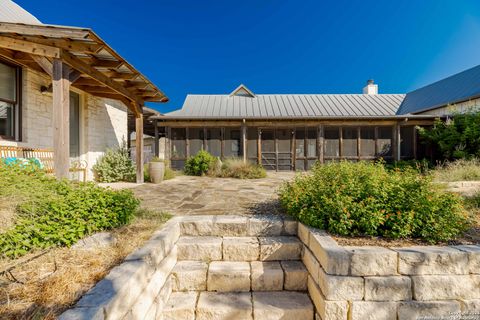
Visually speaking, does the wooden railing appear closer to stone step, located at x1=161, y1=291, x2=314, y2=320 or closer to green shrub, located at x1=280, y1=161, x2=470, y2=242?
stone step, located at x1=161, y1=291, x2=314, y2=320

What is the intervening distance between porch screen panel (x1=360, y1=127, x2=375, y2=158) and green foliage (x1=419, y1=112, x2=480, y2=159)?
6.12ft

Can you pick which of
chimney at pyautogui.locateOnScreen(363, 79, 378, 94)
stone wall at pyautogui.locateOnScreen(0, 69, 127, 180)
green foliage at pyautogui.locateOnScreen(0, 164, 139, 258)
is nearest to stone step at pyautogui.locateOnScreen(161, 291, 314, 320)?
green foliage at pyautogui.locateOnScreen(0, 164, 139, 258)

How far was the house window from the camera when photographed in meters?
4.34

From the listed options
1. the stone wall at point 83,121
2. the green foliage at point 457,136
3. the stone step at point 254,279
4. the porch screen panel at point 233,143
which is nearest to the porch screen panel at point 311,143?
the porch screen panel at point 233,143

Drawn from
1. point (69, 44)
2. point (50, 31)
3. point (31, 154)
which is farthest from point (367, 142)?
point (31, 154)

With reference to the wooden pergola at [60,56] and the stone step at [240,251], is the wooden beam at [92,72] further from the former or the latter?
the stone step at [240,251]

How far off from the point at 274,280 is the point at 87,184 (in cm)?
273

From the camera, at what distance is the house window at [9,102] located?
434 cm

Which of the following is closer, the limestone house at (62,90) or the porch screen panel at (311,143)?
the limestone house at (62,90)

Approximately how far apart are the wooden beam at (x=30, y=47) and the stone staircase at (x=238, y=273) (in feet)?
11.6

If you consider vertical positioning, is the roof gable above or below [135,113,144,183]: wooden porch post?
above

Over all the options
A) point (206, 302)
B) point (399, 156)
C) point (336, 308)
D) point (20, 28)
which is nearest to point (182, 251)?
point (206, 302)

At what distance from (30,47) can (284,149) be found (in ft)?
30.2

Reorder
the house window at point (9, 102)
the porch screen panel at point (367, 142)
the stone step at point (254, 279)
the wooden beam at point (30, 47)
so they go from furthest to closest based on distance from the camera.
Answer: the porch screen panel at point (367, 142) → the house window at point (9, 102) → the wooden beam at point (30, 47) → the stone step at point (254, 279)
